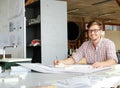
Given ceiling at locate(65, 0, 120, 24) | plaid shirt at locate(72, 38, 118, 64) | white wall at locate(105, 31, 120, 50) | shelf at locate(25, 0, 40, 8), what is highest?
ceiling at locate(65, 0, 120, 24)

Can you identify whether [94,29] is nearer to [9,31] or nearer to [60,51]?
[60,51]

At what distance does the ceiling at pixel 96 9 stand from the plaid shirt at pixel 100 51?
15.0 ft

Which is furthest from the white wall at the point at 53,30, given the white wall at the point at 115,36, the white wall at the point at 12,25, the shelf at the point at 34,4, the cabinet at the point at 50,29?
the white wall at the point at 115,36

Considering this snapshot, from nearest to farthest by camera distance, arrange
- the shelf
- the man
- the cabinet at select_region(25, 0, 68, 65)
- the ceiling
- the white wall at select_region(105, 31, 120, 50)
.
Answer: the man, the cabinet at select_region(25, 0, 68, 65), the shelf, the ceiling, the white wall at select_region(105, 31, 120, 50)

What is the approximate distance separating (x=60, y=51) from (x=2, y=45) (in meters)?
1.40

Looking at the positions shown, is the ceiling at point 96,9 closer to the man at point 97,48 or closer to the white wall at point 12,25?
the white wall at point 12,25

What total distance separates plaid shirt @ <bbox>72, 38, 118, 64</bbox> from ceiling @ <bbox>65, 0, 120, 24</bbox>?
4.57 meters

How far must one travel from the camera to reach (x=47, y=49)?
4.20 metres

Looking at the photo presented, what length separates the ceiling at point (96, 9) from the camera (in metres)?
6.93

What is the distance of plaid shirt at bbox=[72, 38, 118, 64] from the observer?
6.91 feet

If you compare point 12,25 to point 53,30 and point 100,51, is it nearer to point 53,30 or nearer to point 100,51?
point 53,30


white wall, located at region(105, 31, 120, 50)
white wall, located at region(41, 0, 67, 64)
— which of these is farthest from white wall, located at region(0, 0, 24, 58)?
white wall, located at region(105, 31, 120, 50)

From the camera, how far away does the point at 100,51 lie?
218 cm

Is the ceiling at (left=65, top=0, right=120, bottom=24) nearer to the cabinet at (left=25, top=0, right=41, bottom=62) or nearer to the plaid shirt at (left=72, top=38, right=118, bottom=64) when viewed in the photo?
the cabinet at (left=25, top=0, right=41, bottom=62)
